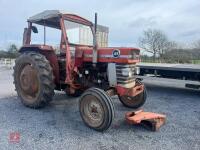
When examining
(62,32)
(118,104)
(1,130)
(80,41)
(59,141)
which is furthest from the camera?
(118,104)

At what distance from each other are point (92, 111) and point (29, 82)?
1.89m

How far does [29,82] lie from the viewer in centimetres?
541

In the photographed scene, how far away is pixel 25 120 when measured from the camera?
4.66 m

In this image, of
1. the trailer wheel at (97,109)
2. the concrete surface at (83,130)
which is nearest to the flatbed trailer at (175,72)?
the concrete surface at (83,130)

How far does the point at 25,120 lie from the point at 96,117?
145 centimetres

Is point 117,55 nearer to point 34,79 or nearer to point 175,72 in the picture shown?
point 34,79

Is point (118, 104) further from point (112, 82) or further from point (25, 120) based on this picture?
point (25, 120)

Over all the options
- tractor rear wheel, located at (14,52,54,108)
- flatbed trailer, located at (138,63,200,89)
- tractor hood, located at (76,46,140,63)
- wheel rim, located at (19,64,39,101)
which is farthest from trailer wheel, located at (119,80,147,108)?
flatbed trailer, located at (138,63,200,89)

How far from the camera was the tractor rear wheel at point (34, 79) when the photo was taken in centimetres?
501

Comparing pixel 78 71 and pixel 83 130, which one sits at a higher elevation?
pixel 78 71

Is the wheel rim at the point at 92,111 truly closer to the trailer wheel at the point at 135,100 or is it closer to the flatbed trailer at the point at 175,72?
the trailer wheel at the point at 135,100

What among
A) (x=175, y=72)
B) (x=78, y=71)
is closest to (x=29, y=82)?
(x=78, y=71)

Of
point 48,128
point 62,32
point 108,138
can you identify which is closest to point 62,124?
point 48,128

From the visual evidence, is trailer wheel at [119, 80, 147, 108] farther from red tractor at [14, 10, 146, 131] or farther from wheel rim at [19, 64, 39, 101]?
wheel rim at [19, 64, 39, 101]
